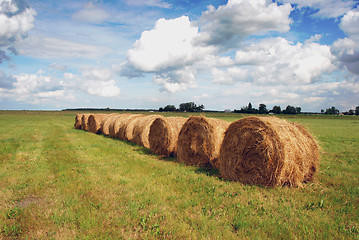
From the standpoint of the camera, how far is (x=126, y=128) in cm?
1717

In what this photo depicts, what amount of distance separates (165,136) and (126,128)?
5.95m

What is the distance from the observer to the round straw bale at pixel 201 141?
30.6 ft

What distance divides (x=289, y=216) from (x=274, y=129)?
100 inches

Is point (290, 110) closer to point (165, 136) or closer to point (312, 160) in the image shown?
point (165, 136)

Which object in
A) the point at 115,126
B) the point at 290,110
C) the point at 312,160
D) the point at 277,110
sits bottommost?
the point at 312,160

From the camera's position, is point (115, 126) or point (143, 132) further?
point (115, 126)

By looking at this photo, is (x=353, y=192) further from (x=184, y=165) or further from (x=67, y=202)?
(x=67, y=202)

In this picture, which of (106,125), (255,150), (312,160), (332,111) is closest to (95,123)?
(106,125)

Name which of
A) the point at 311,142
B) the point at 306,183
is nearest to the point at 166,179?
the point at 306,183

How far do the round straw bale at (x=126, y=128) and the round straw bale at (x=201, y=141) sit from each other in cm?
721

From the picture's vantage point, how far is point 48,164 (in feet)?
30.4

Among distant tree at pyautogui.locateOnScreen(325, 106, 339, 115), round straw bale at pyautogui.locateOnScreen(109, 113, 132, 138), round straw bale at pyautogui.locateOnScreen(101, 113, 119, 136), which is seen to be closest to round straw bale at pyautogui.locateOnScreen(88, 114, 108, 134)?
round straw bale at pyautogui.locateOnScreen(101, 113, 119, 136)

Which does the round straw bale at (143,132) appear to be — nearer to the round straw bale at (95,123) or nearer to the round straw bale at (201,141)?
the round straw bale at (201,141)

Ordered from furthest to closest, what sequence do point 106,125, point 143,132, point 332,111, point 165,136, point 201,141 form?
point 332,111 < point 106,125 < point 143,132 < point 165,136 < point 201,141
